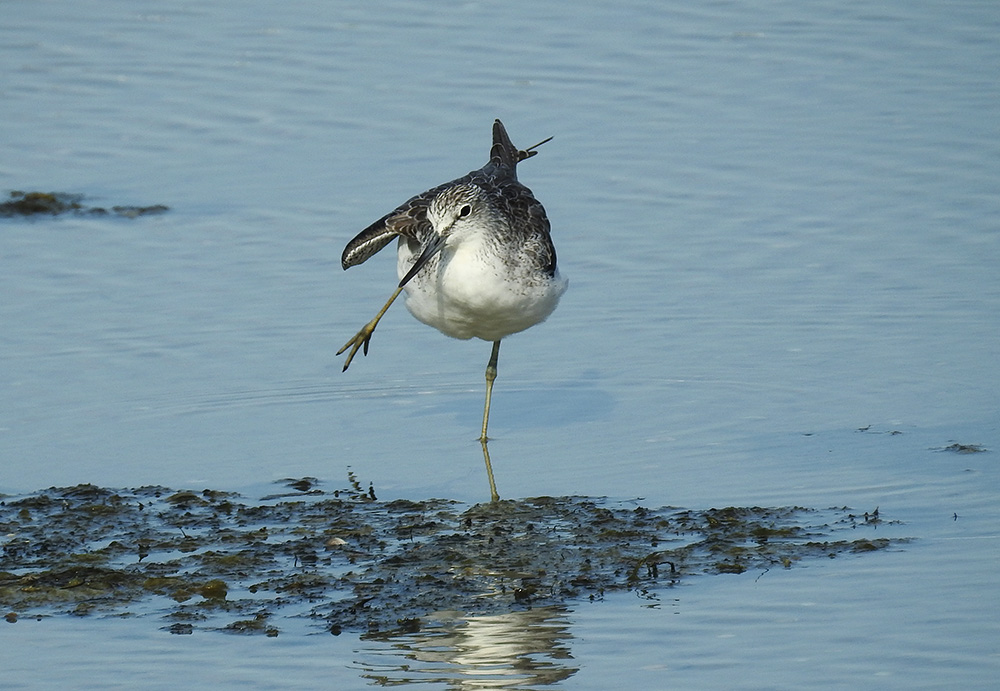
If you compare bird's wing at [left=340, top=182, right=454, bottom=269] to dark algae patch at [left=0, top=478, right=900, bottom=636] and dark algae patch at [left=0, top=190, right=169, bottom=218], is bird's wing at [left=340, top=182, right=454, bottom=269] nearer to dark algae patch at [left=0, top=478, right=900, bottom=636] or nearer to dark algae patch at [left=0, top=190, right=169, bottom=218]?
dark algae patch at [left=0, top=478, right=900, bottom=636]

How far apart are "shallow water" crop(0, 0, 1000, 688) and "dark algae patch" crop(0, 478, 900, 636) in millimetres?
190

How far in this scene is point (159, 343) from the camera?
400 inches

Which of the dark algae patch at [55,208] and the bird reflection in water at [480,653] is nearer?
the bird reflection in water at [480,653]

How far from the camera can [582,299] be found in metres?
10.8

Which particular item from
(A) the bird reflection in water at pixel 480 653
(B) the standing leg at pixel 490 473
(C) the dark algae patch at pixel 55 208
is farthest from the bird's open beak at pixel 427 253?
(C) the dark algae patch at pixel 55 208

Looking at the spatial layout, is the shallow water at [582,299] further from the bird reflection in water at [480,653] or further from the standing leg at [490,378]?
the standing leg at [490,378]

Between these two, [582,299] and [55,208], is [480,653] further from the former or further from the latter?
[55,208]

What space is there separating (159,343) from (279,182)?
324 cm

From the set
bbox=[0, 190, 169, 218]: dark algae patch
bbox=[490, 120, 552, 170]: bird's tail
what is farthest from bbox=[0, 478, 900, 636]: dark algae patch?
bbox=[0, 190, 169, 218]: dark algae patch

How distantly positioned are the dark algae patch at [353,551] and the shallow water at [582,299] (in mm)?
190

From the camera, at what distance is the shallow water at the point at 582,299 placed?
6.49m

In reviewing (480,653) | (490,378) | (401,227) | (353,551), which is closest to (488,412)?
(490,378)

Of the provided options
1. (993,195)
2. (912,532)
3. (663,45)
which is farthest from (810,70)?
(912,532)

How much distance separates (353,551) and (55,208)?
6628 mm
